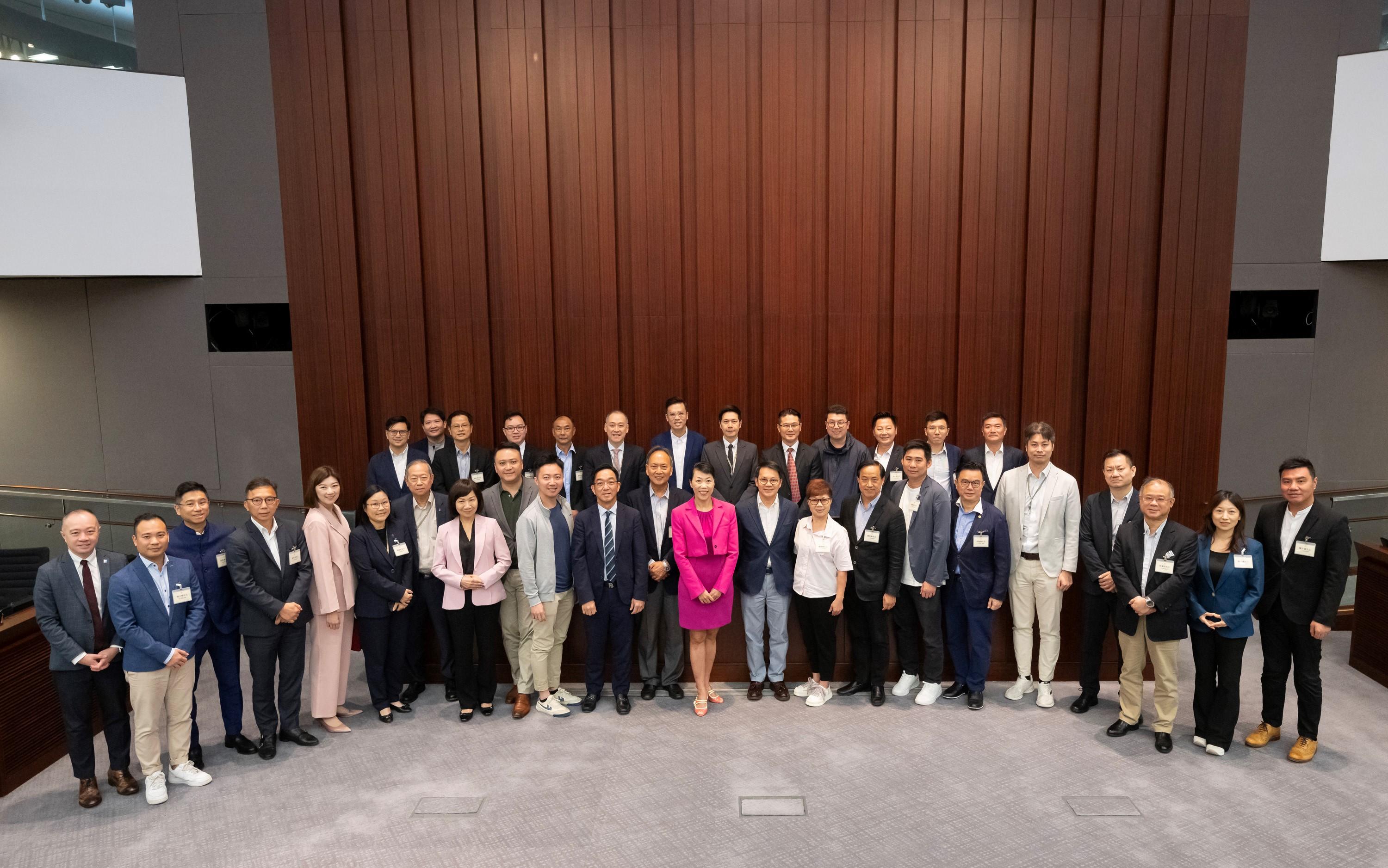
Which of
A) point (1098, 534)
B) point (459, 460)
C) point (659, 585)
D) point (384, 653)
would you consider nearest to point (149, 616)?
point (384, 653)

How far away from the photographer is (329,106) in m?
6.07

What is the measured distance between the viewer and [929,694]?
509cm

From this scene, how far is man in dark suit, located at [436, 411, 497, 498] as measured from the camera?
5680mm

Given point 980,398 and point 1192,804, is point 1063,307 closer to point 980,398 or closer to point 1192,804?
point 980,398

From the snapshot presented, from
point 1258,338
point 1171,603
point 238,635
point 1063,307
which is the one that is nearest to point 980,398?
point 1063,307

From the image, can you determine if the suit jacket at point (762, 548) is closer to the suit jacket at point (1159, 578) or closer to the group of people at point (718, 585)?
the group of people at point (718, 585)

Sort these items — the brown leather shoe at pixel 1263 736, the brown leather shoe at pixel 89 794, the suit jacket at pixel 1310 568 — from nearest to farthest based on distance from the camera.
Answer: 1. the brown leather shoe at pixel 89 794
2. the suit jacket at pixel 1310 568
3. the brown leather shoe at pixel 1263 736

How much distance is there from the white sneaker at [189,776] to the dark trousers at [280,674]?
0.34 meters

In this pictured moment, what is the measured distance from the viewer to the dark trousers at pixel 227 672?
14.8 ft

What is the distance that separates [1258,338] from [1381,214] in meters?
1.26

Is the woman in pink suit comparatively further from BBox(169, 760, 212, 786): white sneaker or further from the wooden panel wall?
BBox(169, 760, 212, 786): white sneaker

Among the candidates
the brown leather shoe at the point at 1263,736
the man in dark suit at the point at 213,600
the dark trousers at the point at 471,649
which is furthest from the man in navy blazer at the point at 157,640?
the brown leather shoe at the point at 1263,736

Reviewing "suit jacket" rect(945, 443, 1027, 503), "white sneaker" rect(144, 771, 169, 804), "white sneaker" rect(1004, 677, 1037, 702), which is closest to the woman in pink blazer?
"white sneaker" rect(144, 771, 169, 804)

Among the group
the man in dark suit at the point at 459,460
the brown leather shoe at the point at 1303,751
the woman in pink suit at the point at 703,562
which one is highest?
the man in dark suit at the point at 459,460
